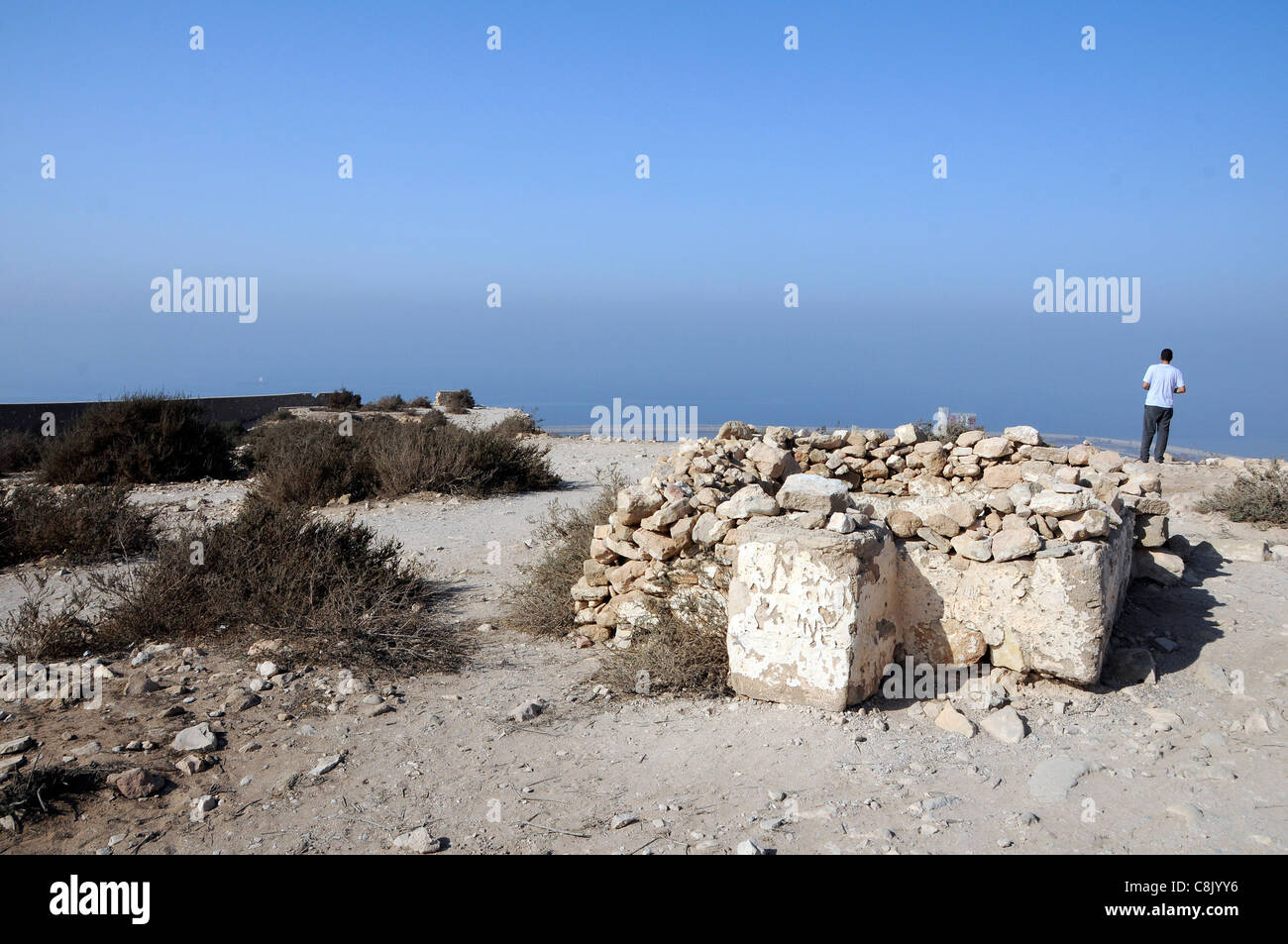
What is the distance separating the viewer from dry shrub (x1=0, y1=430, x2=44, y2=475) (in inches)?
555

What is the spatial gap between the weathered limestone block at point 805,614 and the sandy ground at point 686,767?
145mm

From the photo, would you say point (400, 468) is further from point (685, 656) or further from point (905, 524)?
point (905, 524)

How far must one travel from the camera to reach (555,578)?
6164 mm

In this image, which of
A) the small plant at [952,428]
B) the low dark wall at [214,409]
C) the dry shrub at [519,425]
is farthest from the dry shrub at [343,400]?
the small plant at [952,428]

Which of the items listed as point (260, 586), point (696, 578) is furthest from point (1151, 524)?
point (260, 586)

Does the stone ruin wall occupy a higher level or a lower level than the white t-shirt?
lower

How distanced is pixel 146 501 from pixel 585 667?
333 inches

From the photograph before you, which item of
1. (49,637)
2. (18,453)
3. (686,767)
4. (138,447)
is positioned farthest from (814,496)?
(18,453)

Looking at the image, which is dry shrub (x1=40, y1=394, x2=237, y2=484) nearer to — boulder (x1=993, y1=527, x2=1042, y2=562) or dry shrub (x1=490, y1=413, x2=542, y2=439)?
dry shrub (x1=490, y1=413, x2=542, y2=439)

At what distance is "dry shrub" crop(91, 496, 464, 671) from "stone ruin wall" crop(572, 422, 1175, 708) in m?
1.23

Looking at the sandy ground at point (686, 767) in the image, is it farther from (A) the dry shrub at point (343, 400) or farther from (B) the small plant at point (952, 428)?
(A) the dry shrub at point (343, 400)

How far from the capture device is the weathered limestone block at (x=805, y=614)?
157 inches

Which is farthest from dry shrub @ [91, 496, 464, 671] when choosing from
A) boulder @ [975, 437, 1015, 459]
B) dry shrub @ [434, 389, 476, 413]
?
dry shrub @ [434, 389, 476, 413]
